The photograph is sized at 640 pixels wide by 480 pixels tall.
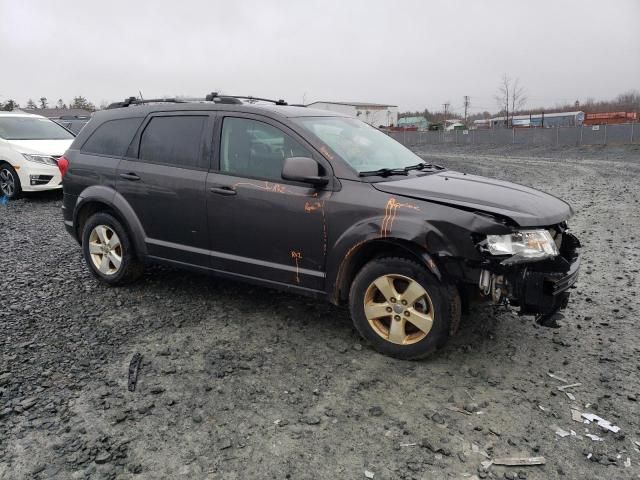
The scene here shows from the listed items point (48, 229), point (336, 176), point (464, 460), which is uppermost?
point (336, 176)

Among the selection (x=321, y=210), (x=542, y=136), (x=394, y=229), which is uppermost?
(x=542, y=136)

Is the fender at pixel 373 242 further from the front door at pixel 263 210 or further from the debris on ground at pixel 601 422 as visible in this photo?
the debris on ground at pixel 601 422

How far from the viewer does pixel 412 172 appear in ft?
14.4

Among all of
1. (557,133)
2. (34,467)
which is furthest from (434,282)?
(557,133)

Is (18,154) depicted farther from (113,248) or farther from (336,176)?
(336,176)

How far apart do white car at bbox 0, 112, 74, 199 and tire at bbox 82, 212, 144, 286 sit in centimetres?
555

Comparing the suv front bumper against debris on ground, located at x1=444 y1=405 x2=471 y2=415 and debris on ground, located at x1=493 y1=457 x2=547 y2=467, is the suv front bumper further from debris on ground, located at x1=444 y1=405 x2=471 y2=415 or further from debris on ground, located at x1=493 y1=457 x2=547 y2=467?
debris on ground, located at x1=493 y1=457 x2=547 y2=467

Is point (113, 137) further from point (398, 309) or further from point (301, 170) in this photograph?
point (398, 309)

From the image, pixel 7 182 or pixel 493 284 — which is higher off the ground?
pixel 7 182

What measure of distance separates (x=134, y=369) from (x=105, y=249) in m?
2.00

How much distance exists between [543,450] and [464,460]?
448mm

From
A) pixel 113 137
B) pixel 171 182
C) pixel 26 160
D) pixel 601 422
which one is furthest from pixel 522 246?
pixel 26 160

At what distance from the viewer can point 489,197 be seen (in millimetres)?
3688

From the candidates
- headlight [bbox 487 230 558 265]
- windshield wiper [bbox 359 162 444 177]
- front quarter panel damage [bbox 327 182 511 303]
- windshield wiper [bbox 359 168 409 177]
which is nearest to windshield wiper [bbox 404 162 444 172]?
windshield wiper [bbox 359 162 444 177]
